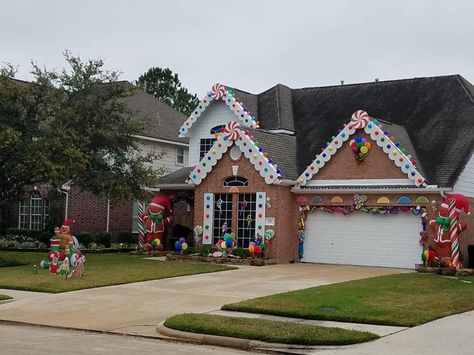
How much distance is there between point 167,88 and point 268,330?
64.5 meters

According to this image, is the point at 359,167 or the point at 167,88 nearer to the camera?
the point at 359,167

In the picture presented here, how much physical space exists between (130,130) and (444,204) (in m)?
11.5

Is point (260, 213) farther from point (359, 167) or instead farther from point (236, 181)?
point (359, 167)

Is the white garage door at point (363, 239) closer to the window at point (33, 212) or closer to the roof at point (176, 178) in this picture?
the roof at point (176, 178)

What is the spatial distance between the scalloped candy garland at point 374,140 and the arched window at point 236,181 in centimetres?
208

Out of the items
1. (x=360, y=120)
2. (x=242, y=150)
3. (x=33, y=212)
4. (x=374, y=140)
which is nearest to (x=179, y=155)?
(x=33, y=212)

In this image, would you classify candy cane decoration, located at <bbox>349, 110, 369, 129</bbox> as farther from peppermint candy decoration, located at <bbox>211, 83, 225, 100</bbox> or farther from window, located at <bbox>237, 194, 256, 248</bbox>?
peppermint candy decoration, located at <bbox>211, 83, 225, 100</bbox>

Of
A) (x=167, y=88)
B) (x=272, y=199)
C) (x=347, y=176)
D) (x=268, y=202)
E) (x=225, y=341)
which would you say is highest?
(x=167, y=88)

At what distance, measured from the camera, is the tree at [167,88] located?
73.9 metres

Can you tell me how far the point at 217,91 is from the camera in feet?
102

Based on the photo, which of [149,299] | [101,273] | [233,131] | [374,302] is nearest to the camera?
[374,302]

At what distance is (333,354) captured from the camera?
10570mm

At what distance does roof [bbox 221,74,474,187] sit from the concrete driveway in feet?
18.1

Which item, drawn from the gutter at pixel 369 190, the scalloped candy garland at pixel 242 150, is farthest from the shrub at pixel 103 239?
the gutter at pixel 369 190
